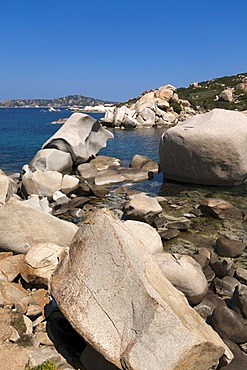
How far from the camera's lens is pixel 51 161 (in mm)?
20641

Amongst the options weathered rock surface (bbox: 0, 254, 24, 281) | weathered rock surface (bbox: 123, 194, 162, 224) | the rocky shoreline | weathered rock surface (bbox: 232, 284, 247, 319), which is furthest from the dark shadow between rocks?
weathered rock surface (bbox: 123, 194, 162, 224)

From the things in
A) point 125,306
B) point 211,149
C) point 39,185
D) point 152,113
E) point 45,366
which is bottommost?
point 45,366

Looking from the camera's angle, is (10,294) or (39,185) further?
(39,185)

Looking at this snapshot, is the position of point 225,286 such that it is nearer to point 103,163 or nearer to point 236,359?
point 236,359

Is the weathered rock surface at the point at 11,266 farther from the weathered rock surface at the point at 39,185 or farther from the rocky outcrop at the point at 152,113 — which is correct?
the rocky outcrop at the point at 152,113

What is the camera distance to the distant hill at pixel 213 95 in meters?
68.8

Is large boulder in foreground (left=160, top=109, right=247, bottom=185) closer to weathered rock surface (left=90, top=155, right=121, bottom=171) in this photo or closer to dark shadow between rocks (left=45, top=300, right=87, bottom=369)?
weathered rock surface (left=90, top=155, right=121, bottom=171)

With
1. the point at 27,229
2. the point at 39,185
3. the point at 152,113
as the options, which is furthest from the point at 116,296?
the point at 152,113

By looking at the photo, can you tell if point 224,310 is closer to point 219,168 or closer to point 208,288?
point 208,288

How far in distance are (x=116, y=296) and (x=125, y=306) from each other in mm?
222

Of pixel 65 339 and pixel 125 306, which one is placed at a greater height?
pixel 125 306

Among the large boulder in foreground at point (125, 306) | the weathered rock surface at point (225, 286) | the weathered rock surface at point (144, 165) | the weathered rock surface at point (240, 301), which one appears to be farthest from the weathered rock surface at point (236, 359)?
the weathered rock surface at point (144, 165)

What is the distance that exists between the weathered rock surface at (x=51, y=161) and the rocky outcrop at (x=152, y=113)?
113ft

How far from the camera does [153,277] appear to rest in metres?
5.98
